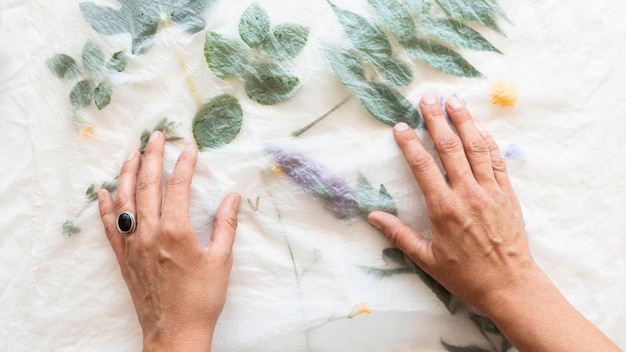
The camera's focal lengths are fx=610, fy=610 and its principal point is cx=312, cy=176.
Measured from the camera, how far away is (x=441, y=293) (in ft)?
2.50

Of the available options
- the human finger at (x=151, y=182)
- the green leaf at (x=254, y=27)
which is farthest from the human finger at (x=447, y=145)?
the human finger at (x=151, y=182)

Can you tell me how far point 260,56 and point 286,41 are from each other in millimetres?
38

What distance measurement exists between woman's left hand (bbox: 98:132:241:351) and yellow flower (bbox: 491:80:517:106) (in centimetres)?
35

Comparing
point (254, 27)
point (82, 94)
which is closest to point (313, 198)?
point (254, 27)

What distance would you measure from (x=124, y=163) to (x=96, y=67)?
132 mm

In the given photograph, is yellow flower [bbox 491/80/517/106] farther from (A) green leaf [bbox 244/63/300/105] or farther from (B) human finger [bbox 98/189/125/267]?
(B) human finger [bbox 98/189/125/267]

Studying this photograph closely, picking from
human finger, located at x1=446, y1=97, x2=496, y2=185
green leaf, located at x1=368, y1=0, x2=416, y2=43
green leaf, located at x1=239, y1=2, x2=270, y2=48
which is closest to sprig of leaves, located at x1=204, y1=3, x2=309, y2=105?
green leaf, located at x1=239, y1=2, x2=270, y2=48

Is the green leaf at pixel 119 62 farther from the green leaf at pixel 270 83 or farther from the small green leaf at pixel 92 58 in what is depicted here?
the green leaf at pixel 270 83

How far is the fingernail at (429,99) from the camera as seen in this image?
0.76 meters

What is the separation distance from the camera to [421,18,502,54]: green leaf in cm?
77

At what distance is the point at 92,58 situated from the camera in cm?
79

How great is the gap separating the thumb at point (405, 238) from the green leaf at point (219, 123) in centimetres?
21

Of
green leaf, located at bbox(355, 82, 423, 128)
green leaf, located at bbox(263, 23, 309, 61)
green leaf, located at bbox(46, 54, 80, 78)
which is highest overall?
green leaf, located at bbox(263, 23, 309, 61)

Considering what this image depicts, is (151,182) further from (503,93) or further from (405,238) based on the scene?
(503,93)
